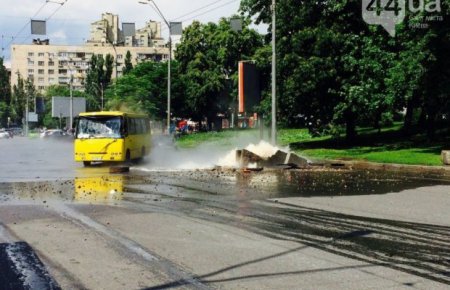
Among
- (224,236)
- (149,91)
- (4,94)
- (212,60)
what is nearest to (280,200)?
(224,236)

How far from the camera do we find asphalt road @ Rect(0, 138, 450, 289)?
6.26 metres

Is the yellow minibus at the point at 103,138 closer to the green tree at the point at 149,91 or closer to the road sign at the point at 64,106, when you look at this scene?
the green tree at the point at 149,91

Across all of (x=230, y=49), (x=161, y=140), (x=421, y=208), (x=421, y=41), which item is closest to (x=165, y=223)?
(x=421, y=208)

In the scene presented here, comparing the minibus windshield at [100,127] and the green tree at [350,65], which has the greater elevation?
the green tree at [350,65]

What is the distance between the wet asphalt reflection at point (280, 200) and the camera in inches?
308

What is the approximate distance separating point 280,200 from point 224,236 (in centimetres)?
468

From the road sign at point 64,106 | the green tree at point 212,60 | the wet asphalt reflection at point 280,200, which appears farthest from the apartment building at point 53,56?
the wet asphalt reflection at point 280,200

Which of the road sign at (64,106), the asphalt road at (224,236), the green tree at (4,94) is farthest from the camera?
the green tree at (4,94)

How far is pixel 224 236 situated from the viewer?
868 centimetres

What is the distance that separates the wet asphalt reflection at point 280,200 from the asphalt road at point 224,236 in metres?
0.03

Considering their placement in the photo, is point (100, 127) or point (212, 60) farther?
point (212, 60)

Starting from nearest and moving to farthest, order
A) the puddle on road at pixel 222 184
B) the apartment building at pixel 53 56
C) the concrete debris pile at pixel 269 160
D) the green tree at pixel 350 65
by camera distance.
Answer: the puddle on road at pixel 222 184 → the concrete debris pile at pixel 269 160 → the green tree at pixel 350 65 → the apartment building at pixel 53 56

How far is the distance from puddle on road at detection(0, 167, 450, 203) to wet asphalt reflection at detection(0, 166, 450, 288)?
0.9 inches

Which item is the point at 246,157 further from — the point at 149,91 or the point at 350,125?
the point at 149,91
